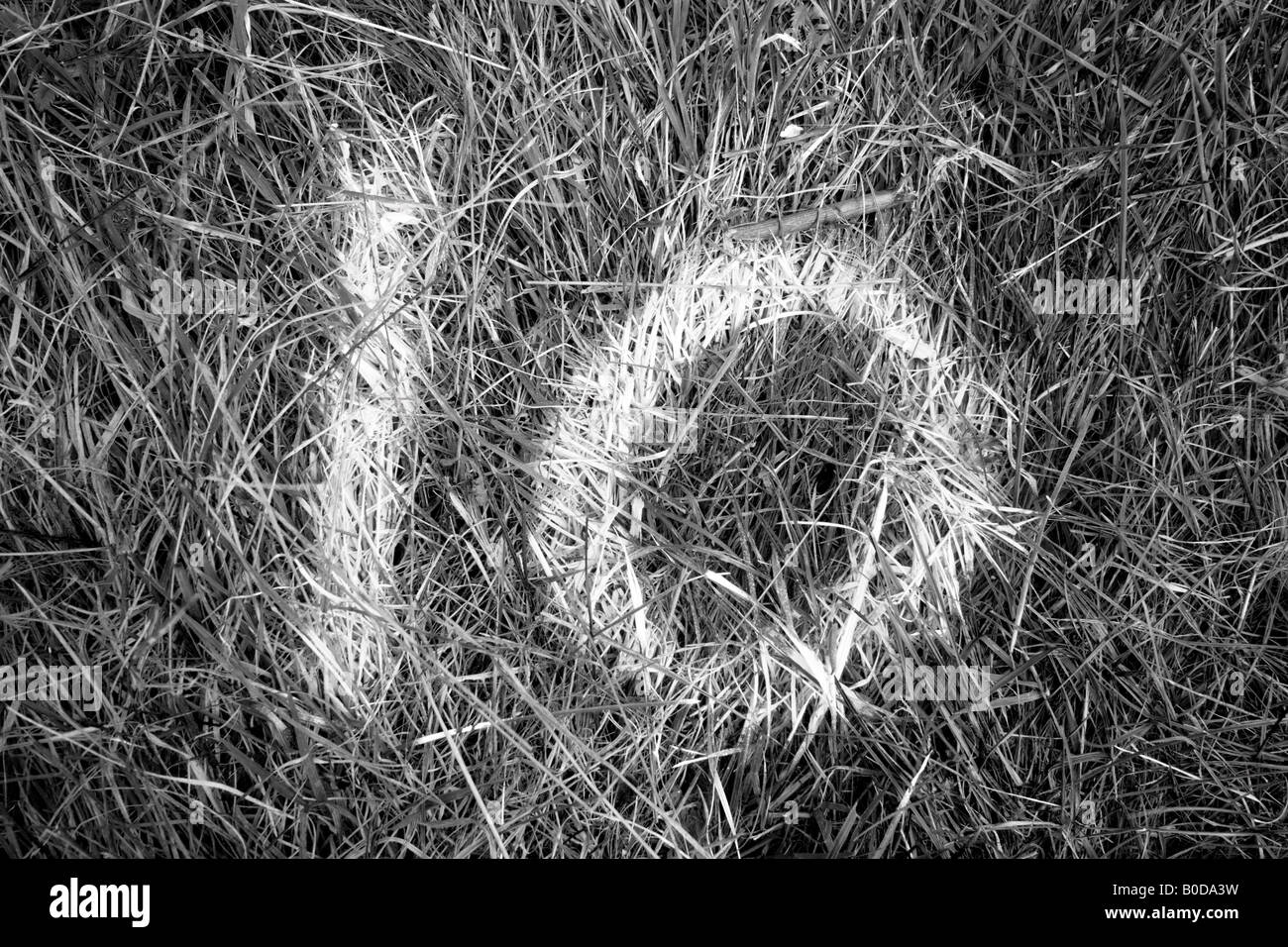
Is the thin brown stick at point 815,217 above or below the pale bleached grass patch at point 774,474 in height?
above

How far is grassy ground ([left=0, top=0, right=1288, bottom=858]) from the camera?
1029mm

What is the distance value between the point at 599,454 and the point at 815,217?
429 millimetres

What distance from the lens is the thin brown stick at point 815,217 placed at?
1.07m

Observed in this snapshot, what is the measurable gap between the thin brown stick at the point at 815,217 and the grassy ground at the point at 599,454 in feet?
0.06

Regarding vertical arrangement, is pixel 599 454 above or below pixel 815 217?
below

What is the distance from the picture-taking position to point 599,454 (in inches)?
41.2

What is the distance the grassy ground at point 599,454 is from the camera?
103 cm

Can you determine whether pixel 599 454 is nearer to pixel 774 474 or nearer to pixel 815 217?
pixel 774 474

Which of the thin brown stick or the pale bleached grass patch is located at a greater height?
the thin brown stick

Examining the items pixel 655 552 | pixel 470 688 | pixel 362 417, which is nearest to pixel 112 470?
pixel 362 417

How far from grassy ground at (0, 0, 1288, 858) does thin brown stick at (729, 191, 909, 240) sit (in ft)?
0.06

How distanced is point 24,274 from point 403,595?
25.7 inches

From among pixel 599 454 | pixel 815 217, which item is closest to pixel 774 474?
pixel 599 454
